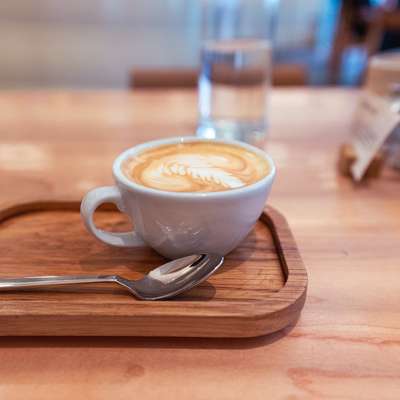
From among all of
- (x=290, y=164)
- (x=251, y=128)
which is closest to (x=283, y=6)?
(x=251, y=128)

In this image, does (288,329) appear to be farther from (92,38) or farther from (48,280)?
(92,38)

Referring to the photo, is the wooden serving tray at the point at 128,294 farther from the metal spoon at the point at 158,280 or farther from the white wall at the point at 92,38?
the white wall at the point at 92,38

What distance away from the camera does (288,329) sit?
15.7 inches

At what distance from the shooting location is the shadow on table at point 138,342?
0.38 m

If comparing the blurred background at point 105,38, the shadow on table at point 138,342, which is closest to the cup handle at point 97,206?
the shadow on table at point 138,342

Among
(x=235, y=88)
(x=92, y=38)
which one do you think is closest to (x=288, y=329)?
(x=235, y=88)

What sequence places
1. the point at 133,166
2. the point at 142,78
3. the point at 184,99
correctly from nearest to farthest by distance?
the point at 133,166
the point at 184,99
the point at 142,78

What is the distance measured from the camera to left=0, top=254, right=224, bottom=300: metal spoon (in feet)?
1.32

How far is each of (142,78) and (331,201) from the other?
3.13 feet

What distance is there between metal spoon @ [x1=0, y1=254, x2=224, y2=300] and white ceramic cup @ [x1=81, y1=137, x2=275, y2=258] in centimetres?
2

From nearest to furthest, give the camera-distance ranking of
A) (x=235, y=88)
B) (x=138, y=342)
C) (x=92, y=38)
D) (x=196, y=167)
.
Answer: (x=138, y=342), (x=196, y=167), (x=235, y=88), (x=92, y=38)

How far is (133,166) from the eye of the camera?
495 millimetres

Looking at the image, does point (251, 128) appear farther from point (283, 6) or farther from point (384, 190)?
point (283, 6)

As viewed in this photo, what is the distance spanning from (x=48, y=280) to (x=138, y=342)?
0.33 ft
